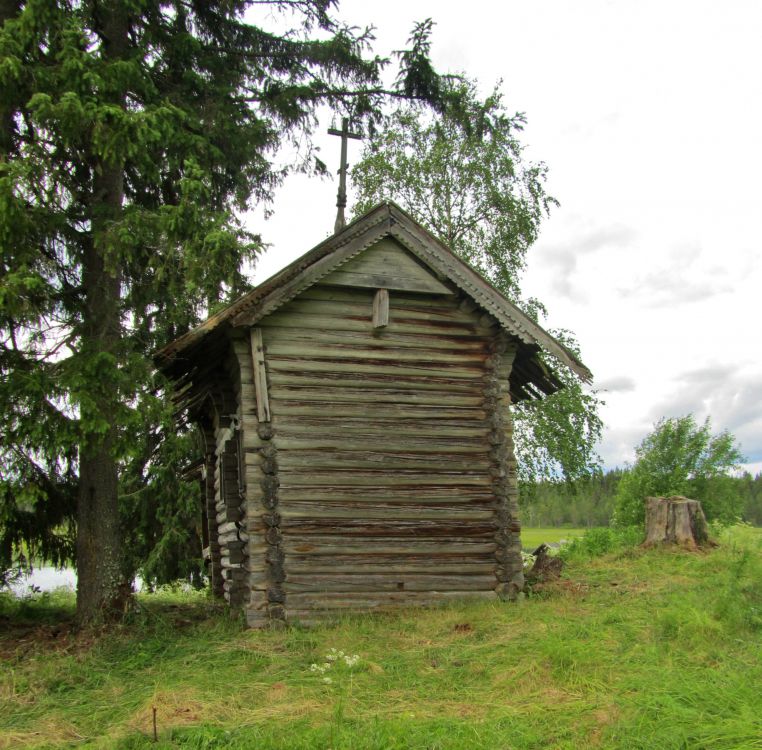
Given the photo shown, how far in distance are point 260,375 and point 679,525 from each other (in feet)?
27.0

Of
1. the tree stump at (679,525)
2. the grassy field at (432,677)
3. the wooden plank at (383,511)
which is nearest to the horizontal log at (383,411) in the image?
the wooden plank at (383,511)

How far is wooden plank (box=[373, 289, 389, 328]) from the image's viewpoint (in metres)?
11.0

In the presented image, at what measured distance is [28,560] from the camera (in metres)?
11.7

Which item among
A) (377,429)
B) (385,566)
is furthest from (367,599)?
(377,429)

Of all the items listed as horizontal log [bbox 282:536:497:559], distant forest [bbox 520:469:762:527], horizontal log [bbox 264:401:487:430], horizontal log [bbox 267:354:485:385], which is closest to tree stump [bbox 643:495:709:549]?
horizontal log [bbox 282:536:497:559]

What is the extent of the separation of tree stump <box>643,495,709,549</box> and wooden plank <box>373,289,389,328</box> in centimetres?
669

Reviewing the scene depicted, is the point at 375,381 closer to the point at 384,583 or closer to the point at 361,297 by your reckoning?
the point at 361,297

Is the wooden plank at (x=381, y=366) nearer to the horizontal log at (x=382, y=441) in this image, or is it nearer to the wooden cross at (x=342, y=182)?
the horizontal log at (x=382, y=441)

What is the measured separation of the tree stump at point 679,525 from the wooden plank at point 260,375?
7883 mm

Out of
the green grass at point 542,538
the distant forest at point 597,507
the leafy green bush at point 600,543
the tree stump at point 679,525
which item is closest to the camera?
the tree stump at point 679,525

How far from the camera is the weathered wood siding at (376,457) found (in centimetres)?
1012

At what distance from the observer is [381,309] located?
11047mm

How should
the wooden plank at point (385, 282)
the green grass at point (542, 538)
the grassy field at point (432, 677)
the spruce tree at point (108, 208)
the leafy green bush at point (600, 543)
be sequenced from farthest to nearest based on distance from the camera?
the green grass at point (542, 538) < the leafy green bush at point (600, 543) < the wooden plank at point (385, 282) < the spruce tree at point (108, 208) < the grassy field at point (432, 677)

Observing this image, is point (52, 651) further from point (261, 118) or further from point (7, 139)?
point (261, 118)
